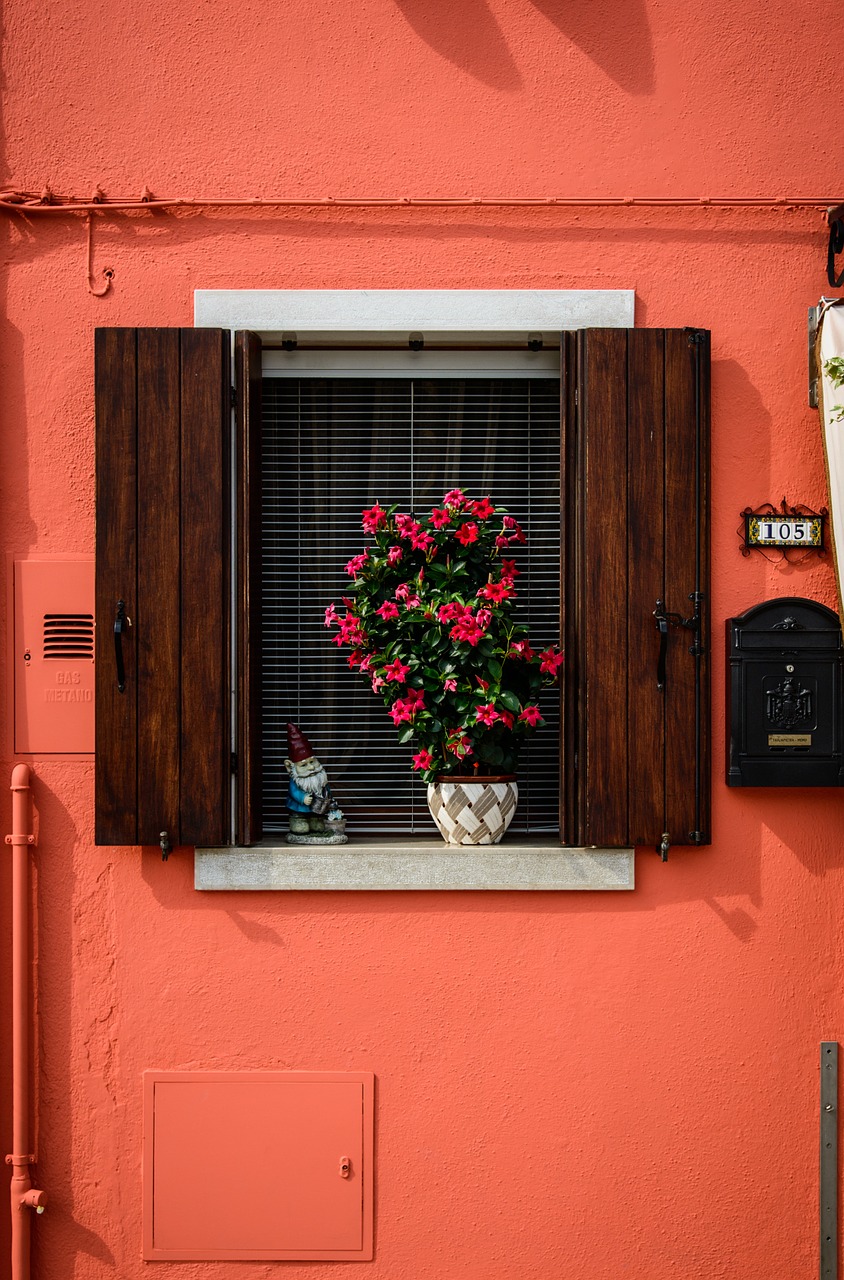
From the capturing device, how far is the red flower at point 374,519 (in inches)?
150

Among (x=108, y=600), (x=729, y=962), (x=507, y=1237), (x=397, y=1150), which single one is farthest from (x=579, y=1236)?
(x=108, y=600)

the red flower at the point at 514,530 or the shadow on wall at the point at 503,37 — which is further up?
the shadow on wall at the point at 503,37

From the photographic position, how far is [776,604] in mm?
3836

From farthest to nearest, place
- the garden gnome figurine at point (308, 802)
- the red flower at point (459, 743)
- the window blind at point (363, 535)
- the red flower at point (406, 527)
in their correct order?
the window blind at point (363, 535), the garden gnome figurine at point (308, 802), the red flower at point (406, 527), the red flower at point (459, 743)

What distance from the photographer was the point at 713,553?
153 inches

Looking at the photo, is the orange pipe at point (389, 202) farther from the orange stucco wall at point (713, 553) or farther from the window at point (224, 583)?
the window at point (224, 583)

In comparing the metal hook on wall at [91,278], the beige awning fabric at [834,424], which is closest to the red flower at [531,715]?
the beige awning fabric at [834,424]

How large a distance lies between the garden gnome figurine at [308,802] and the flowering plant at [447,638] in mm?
307

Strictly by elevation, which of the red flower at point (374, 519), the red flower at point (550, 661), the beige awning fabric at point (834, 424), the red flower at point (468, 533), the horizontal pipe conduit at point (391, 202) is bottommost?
the red flower at point (550, 661)

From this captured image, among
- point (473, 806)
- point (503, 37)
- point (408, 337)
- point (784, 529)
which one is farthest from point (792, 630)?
point (503, 37)

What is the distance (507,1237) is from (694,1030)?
845 mm

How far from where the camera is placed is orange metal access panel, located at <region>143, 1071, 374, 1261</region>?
3758 millimetres

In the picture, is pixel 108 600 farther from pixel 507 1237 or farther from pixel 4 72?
pixel 507 1237

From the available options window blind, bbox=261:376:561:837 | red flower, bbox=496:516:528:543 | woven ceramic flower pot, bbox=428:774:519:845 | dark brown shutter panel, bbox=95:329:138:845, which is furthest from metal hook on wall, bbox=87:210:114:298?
woven ceramic flower pot, bbox=428:774:519:845
